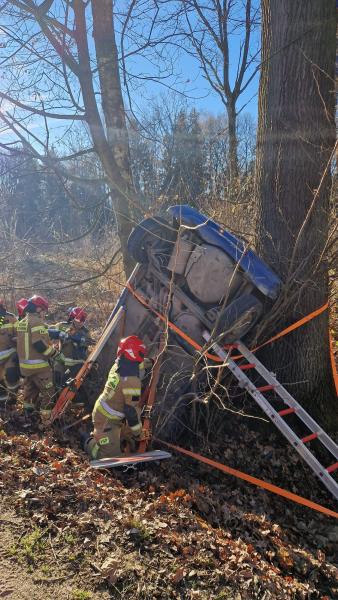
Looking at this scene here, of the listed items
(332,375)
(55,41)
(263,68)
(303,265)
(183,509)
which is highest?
(55,41)

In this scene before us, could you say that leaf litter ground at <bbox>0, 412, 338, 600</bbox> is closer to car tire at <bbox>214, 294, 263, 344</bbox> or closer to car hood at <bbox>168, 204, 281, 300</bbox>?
car tire at <bbox>214, 294, 263, 344</bbox>

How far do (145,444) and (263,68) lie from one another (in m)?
4.58

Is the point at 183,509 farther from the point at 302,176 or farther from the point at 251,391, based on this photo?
the point at 302,176

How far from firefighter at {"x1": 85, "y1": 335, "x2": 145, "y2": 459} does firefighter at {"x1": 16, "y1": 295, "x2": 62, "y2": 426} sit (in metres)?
1.48

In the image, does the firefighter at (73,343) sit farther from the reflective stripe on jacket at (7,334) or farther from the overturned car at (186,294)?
the overturned car at (186,294)

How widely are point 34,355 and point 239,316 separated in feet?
10.5

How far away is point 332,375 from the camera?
5168mm

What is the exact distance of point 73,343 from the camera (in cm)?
663

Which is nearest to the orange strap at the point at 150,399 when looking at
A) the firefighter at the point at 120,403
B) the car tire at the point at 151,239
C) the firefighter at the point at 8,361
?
the firefighter at the point at 120,403

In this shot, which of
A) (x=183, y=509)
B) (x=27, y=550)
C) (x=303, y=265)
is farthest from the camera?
(x=303, y=265)

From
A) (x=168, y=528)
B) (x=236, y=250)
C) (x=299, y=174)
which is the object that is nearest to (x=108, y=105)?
(x=299, y=174)

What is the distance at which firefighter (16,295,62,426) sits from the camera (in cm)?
610

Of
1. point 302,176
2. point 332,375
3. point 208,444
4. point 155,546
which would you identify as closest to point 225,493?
point 208,444

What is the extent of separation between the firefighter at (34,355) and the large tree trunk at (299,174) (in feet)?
10.4
